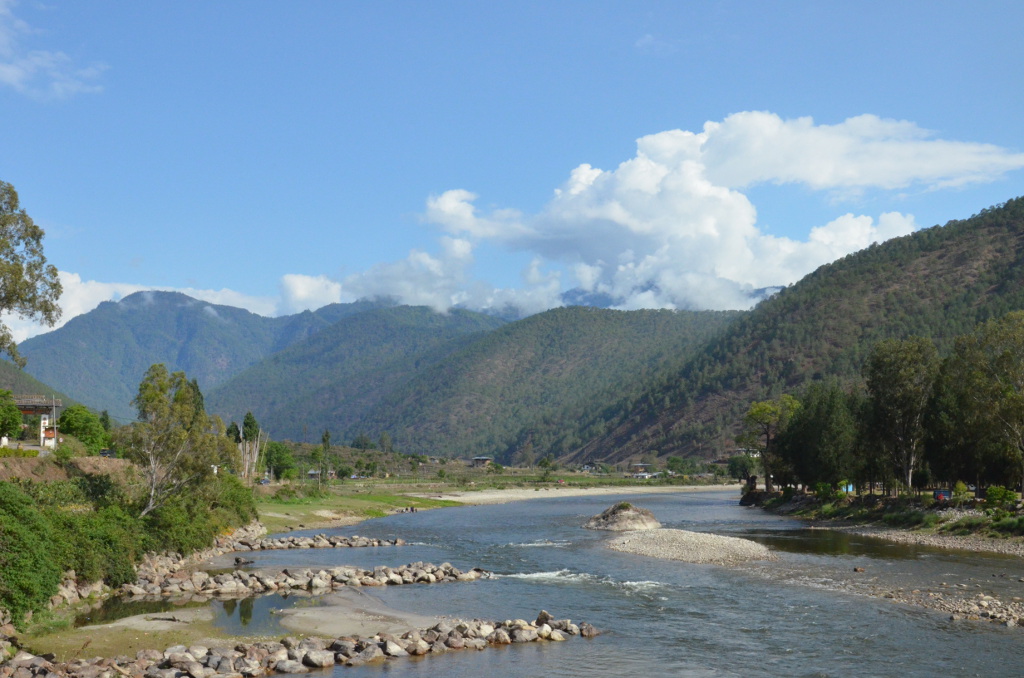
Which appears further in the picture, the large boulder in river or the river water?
the large boulder in river

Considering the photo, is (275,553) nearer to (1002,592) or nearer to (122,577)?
(122,577)

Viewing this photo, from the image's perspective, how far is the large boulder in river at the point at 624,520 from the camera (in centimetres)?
8094

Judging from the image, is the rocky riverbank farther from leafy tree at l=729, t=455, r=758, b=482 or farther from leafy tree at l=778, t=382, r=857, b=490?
leafy tree at l=729, t=455, r=758, b=482

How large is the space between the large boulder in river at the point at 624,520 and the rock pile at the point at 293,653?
4651 cm

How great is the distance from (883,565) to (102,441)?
69.4m

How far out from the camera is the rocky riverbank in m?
57.5

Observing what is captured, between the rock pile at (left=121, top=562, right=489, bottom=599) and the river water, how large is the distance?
1.91m

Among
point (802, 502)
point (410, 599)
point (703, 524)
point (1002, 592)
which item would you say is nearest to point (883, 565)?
point (1002, 592)

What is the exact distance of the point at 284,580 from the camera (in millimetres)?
46844

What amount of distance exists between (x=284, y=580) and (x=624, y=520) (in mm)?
42826

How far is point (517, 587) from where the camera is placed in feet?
152

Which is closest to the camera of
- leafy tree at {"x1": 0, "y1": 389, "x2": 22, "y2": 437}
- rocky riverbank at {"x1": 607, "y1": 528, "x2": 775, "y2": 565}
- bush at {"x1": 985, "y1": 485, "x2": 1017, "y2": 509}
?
rocky riverbank at {"x1": 607, "y1": 528, "x2": 775, "y2": 565}

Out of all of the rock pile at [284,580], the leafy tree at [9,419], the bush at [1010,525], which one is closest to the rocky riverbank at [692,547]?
the rock pile at [284,580]

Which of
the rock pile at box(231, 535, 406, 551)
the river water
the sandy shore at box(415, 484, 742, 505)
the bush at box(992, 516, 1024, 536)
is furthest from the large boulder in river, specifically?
the sandy shore at box(415, 484, 742, 505)
